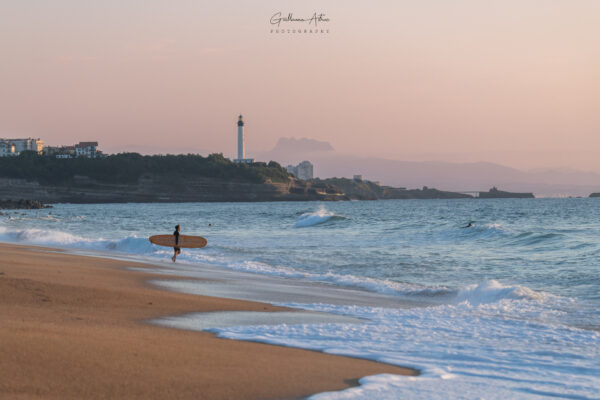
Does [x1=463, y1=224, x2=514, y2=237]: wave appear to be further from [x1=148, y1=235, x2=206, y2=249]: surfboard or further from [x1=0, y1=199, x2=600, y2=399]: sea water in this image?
[x1=148, y1=235, x2=206, y2=249]: surfboard

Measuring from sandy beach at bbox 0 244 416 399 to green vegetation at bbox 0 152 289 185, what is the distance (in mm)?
158906

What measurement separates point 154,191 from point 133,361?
16152 centimetres

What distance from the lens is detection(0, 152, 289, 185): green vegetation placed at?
158m

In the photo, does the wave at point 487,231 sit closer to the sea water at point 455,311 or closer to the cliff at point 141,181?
the sea water at point 455,311

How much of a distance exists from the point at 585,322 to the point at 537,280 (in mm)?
6315

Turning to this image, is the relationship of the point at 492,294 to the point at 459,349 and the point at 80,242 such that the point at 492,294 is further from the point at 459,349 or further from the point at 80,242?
the point at 80,242

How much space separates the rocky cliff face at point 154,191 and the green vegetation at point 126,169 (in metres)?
1.60

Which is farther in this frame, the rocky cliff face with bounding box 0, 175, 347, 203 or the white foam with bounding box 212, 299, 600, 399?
the rocky cliff face with bounding box 0, 175, 347, 203

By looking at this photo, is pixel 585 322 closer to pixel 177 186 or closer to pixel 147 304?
pixel 147 304

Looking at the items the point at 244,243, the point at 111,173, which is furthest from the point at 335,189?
the point at 244,243

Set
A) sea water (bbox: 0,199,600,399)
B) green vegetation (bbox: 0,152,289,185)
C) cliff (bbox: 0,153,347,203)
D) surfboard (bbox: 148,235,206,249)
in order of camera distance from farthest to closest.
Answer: green vegetation (bbox: 0,152,289,185)
cliff (bbox: 0,153,347,203)
surfboard (bbox: 148,235,206,249)
sea water (bbox: 0,199,600,399)

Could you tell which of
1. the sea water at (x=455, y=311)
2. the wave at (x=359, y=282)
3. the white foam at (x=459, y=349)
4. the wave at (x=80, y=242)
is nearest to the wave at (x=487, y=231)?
the sea water at (x=455, y=311)

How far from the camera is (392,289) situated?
48.3ft

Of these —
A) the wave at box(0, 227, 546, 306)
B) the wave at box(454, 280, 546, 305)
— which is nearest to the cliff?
the wave at box(0, 227, 546, 306)
